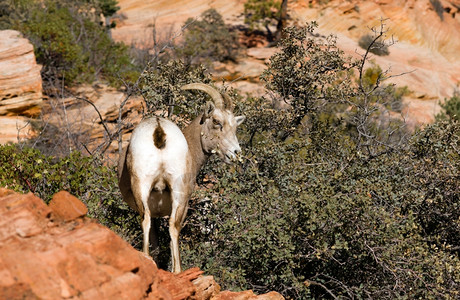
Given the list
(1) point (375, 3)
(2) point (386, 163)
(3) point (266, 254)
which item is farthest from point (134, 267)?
(1) point (375, 3)

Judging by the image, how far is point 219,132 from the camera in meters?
5.96

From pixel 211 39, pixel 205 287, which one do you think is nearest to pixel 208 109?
pixel 205 287

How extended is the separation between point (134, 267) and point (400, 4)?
1290 inches

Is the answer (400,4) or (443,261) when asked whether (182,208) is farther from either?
(400,4)

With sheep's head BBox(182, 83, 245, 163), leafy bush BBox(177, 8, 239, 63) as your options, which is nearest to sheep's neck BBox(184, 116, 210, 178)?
sheep's head BBox(182, 83, 245, 163)

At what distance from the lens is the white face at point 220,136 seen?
5.95 m

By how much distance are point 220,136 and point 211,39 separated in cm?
2160

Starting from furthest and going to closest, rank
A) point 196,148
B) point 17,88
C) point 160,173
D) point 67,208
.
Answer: point 17,88 < point 196,148 < point 160,173 < point 67,208

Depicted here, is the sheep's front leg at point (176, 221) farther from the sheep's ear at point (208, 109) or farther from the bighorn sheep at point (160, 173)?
the sheep's ear at point (208, 109)

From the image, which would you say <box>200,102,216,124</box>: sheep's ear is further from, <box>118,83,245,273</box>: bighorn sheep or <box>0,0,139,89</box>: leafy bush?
<box>0,0,139,89</box>: leafy bush

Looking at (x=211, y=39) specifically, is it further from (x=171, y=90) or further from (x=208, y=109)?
(x=208, y=109)

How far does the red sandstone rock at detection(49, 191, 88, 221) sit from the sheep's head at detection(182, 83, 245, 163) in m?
2.35

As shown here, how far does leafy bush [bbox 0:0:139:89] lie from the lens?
19094 mm

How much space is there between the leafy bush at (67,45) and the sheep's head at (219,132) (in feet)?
38.6
